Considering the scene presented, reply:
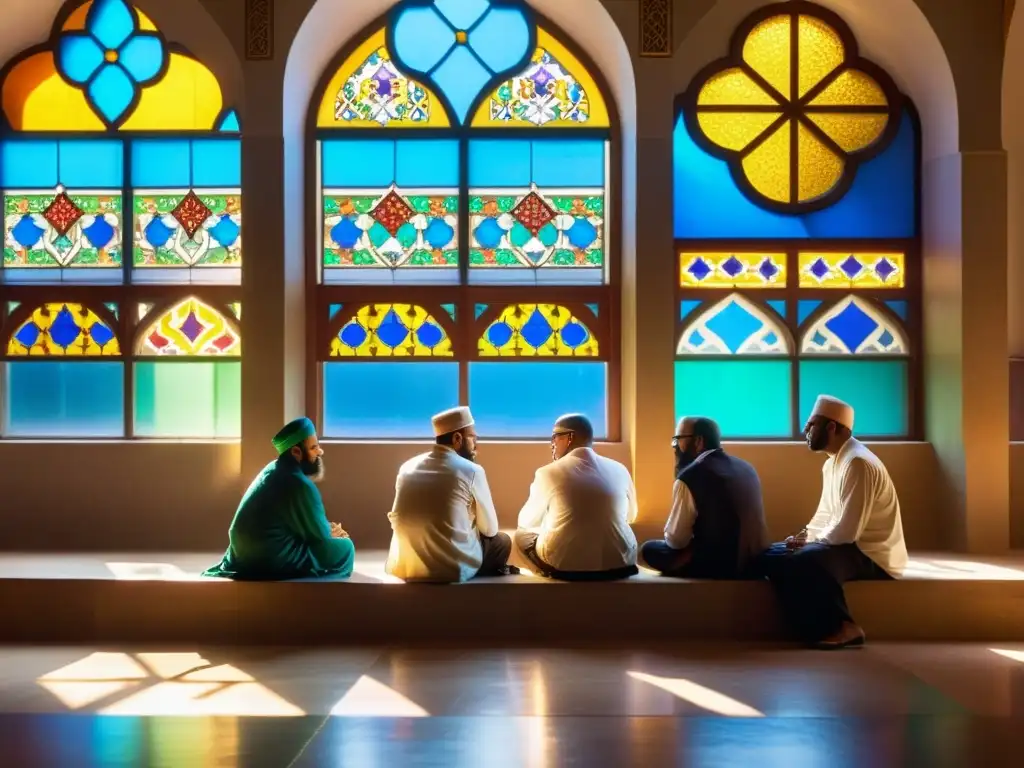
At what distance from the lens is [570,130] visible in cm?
674

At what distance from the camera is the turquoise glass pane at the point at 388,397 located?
6.73m

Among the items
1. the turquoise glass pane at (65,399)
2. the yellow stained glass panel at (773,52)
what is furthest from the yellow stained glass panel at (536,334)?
the turquoise glass pane at (65,399)

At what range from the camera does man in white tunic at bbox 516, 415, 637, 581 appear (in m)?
5.17

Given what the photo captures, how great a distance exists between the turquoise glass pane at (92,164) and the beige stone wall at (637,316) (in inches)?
29.1

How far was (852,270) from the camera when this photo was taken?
666cm

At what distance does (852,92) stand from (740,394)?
6.18ft

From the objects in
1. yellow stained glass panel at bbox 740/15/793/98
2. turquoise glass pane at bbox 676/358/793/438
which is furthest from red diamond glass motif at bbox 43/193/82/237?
yellow stained glass panel at bbox 740/15/793/98

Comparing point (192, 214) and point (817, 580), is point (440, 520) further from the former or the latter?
point (192, 214)

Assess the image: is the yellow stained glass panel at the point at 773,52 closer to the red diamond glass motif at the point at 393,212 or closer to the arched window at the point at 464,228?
the arched window at the point at 464,228

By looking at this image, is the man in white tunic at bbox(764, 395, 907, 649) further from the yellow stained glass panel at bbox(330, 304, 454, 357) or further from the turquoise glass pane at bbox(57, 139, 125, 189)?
the turquoise glass pane at bbox(57, 139, 125, 189)

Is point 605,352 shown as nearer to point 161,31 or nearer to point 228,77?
point 228,77

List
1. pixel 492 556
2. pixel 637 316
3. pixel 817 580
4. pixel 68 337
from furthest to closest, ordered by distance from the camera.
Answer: pixel 68 337 < pixel 637 316 < pixel 492 556 < pixel 817 580

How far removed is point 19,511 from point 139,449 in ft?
2.50

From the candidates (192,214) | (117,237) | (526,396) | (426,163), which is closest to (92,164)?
(117,237)
